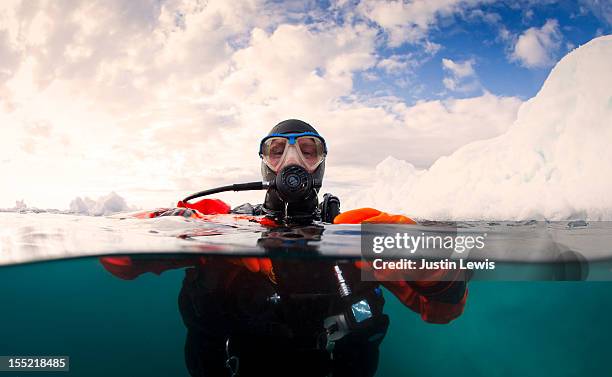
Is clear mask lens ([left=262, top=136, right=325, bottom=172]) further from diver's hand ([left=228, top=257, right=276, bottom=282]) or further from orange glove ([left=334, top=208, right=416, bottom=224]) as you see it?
diver's hand ([left=228, top=257, right=276, bottom=282])

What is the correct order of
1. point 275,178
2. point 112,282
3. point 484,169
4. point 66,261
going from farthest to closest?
point 484,169 → point 112,282 → point 66,261 → point 275,178

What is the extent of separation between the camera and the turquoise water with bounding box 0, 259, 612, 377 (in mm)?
16656

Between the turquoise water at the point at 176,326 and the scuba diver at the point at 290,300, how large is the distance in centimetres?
725

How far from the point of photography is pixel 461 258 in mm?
5836

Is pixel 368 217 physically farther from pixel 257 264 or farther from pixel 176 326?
pixel 176 326

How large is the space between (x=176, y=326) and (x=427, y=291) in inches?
889

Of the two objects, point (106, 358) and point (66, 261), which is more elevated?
point (66, 261)

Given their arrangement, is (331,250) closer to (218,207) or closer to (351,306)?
(351,306)

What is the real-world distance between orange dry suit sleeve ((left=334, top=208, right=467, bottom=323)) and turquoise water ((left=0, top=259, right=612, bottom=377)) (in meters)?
8.98

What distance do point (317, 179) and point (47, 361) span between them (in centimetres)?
619

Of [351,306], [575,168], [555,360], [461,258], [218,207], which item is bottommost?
[555,360]

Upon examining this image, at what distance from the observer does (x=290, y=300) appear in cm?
491

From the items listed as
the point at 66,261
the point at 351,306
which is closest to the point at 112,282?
the point at 66,261

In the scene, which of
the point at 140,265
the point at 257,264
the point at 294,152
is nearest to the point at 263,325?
the point at 257,264
